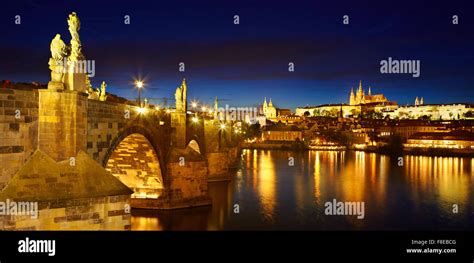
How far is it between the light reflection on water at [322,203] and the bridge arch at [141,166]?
60.2 inches

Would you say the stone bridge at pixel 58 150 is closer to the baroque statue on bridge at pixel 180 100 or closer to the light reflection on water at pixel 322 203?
the light reflection on water at pixel 322 203

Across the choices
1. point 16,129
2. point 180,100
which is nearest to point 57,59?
point 16,129

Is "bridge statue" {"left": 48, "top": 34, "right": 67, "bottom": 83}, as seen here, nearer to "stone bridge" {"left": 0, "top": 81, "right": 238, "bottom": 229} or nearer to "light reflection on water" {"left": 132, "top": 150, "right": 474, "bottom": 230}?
"stone bridge" {"left": 0, "top": 81, "right": 238, "bottom": 229}

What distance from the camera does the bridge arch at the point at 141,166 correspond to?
23656 millimetres

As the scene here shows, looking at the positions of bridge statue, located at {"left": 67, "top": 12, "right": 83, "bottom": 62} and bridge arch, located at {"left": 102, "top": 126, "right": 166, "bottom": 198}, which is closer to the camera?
bridge statue, located at {"left": 67, "top": 12, "right": 83, "bottom": 62}

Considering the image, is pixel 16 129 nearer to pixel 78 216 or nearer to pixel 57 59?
pixel 57 59

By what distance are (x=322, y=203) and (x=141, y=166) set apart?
1231cm

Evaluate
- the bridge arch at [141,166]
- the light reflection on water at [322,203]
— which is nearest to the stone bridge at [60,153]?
the bridge arch at [141,166]

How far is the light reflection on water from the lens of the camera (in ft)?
76.3

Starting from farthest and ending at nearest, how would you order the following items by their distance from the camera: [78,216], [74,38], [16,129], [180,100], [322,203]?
1. [322,203]
2. [180,100]
3. [74,38]
4. [78,216]
5. [16,129]

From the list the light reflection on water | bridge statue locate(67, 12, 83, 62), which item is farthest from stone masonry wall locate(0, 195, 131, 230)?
the light reflection on water

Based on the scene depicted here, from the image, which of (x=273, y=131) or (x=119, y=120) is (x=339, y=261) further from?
(x=273, y=131)

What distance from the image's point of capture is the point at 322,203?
1203 inches

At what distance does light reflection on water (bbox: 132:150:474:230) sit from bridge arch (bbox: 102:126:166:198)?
1528mm
